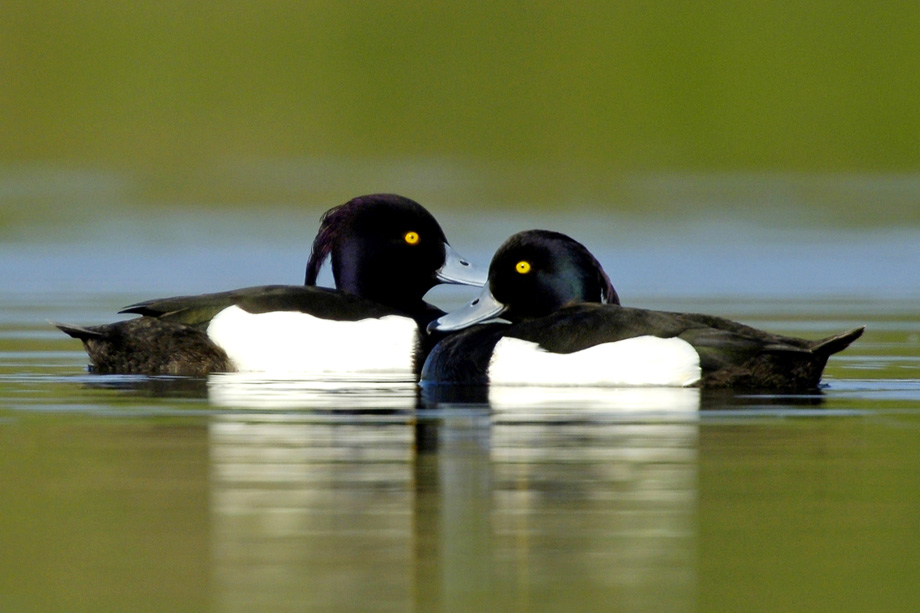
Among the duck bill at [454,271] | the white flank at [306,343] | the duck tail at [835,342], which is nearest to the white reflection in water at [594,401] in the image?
the duck tail at [835,342]

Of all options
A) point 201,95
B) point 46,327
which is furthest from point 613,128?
point 46,327

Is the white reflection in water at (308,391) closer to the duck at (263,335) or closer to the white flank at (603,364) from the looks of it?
the duck at (263,335)

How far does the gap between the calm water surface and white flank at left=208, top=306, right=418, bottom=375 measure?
0.31 metres

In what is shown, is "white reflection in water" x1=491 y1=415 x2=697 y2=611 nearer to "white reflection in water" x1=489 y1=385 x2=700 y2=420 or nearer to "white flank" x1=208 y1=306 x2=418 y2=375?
"white reflection in water" x1=489 y1=385 x2=700 y2=420

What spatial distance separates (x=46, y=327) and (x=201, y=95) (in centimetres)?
3565

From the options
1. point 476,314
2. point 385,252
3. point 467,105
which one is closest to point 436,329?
point 476,314

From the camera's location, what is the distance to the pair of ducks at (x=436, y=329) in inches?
320

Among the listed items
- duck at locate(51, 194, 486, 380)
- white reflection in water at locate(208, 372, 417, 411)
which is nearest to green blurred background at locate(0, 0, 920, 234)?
duck at locate(51, 194, 486, 380)

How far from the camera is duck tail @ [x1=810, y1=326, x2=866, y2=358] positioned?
7.98 m

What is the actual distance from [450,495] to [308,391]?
2911 millimetres

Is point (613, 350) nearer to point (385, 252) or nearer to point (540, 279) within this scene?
point (540, 279)

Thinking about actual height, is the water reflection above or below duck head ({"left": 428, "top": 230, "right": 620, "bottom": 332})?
below

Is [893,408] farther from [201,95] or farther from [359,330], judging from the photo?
[201,95]

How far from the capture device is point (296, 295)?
949 cm
